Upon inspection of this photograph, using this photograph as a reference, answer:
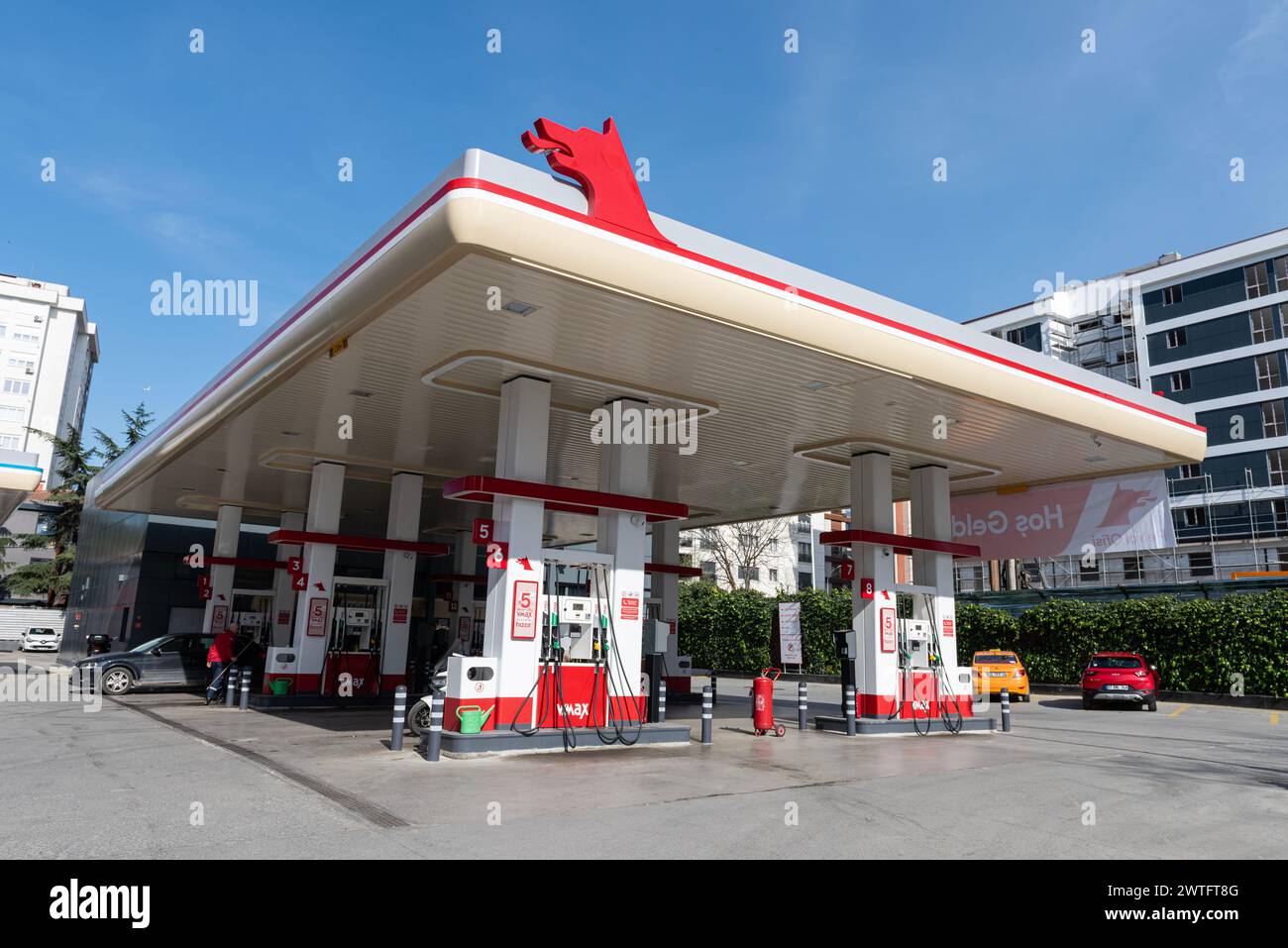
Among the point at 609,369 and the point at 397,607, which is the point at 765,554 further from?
the point at 609,369

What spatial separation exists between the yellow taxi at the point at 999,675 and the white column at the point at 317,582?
1742cm

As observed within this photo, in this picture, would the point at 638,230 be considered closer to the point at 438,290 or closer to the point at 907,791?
the point at 438,290

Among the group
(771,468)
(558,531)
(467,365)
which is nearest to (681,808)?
(467,365)

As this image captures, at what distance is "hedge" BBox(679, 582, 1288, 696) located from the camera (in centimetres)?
2328

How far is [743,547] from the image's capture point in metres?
63.3

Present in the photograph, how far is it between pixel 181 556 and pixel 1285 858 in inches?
1189

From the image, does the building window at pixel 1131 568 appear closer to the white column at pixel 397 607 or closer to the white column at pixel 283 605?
the white column at pixel 397 607

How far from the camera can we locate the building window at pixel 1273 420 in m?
43.1

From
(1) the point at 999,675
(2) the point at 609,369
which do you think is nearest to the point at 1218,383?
(1) the point at 999,675

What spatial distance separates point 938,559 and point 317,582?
1267cm

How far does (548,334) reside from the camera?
11.1m

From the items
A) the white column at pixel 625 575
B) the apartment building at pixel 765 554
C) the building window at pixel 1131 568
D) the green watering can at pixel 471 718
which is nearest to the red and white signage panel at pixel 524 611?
the green watering can at pixel 471 718

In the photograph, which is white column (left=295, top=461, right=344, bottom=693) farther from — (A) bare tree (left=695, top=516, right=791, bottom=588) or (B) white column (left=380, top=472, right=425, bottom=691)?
(A) bare tree (left=695, top=516, right=791, bottom=588)
